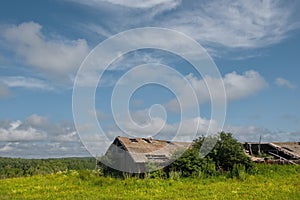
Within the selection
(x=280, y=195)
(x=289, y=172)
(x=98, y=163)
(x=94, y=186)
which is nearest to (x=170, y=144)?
(x=98, y=163)

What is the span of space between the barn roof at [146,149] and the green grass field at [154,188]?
451 cm

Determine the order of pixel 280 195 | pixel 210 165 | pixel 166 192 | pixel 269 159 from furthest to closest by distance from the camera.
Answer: pixel 269 159 → pixel 210 165 → pixel 166 192 → pixel 280 195

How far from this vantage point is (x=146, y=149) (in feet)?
118

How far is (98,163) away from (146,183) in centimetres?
900

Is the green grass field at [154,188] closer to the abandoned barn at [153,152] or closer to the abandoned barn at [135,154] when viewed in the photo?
the abandoned barn at [135,154]

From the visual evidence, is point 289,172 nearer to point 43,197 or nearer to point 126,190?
point 126,190

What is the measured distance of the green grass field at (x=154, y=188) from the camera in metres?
21.1

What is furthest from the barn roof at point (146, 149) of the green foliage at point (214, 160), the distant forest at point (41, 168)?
the distant forest at point (41, 168)

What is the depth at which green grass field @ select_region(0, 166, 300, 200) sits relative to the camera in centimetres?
2112

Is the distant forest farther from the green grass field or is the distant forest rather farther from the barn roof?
the green grass field

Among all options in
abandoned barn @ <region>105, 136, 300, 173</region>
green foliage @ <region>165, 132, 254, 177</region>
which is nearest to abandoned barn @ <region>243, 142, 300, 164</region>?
abandoned barn @ <region>105, 136, 300, 173</region>

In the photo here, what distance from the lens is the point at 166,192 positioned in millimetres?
22625

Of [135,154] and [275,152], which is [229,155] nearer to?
[135,154]

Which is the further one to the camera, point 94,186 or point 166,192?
point 94,186
